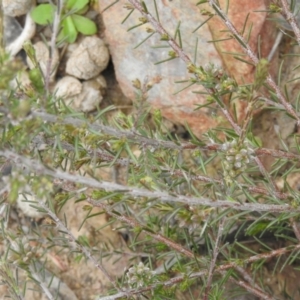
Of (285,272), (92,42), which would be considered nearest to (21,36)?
(92,42)

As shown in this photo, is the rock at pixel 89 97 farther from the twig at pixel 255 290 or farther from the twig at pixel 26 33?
the twig at pixel 255 290

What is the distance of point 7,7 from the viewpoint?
337 cm

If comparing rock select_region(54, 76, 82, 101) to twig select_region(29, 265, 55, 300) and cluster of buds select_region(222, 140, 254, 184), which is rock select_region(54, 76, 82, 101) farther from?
cluster of buds select_region(222, 140, 254, 184)

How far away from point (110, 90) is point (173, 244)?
1518 mm

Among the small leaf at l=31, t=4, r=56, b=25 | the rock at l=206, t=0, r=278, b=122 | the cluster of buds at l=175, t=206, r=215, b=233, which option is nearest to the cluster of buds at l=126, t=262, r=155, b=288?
the cluster of buds at l=175, t=206, r=215, b=233

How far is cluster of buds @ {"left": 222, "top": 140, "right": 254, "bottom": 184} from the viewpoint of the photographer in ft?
6.01

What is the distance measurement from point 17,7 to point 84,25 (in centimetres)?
45

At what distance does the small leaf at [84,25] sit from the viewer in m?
3.47

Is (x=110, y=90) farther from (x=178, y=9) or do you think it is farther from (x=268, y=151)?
(x=268, y=151)

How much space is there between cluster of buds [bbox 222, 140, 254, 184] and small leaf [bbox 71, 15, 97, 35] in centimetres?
195

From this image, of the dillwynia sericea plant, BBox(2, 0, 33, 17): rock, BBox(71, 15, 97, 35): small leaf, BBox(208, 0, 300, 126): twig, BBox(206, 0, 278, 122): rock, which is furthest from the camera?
BBox(71, 15, 97, 35): small leaf

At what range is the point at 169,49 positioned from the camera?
329 cm

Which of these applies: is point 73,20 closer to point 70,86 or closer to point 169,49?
point 70,86

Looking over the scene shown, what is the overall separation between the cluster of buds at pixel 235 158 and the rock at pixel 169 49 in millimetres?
1243
